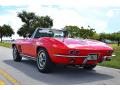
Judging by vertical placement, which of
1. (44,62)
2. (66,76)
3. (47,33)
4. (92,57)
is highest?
(47,33)

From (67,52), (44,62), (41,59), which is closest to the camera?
(67,52)

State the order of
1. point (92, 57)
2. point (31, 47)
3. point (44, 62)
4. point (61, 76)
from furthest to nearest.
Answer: point (31, 47) < point (44, 62) < point (61, 76) < point (92, 57)

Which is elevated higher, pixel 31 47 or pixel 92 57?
pixel 31 47

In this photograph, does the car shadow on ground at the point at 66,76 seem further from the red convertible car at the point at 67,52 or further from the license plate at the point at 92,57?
the license plate at the point at 92,57

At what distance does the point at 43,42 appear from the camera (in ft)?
32.8

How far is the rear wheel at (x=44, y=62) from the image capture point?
32.1 ft

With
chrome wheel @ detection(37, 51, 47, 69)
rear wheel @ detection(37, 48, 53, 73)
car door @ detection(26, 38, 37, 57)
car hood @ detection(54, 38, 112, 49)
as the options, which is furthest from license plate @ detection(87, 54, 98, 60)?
car door @ detection(26, 38, 37, 57)

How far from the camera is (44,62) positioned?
32.8 feet

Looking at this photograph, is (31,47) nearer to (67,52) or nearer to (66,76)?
(66,76)

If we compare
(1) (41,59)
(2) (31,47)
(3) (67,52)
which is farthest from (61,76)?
(2) (31,47)

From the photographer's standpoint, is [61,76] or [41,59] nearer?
[61,76]

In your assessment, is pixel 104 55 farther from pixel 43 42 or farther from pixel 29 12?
pixel 29 12

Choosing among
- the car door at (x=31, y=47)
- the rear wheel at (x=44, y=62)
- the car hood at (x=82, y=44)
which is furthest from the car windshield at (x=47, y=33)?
the car hood at (x=82, y=44)

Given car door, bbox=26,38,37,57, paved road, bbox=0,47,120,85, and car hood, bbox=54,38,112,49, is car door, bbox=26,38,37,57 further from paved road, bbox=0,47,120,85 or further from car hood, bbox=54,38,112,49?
car hood, bbox=54,38,112,49
